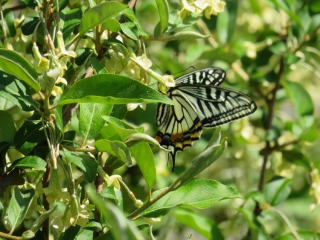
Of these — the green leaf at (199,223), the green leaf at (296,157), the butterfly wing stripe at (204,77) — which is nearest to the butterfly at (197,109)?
the butterfly wing stripe at (204,77)

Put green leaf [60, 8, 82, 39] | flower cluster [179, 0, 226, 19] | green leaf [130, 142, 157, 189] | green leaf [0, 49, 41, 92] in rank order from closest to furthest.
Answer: green leaf [0, 49, 41, 92]
green leaf [130, 142, 157, 189]
green leaf [60, 8, 82, 39]
flower cluster [179, 0, 226, 19]

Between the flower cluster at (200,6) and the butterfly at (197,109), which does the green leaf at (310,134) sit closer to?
the butterfly at (197,109)

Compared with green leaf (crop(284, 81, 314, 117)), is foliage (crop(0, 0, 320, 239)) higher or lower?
higher

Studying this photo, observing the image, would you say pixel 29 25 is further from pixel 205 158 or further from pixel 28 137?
pixel 205 158

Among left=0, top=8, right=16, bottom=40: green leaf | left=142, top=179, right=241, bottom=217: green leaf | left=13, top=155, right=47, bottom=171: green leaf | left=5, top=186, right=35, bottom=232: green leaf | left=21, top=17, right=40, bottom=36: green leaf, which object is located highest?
left=21, top=17, right=40, bottom=36: green leaf

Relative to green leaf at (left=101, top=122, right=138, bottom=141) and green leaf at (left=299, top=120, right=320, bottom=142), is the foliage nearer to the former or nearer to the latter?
green leaf at (left=101, top=122, right=138, bottom=141)

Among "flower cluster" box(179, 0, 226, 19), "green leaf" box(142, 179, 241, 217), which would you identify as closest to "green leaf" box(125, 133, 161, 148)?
"green leaf" box(142, 179, 241, 217)

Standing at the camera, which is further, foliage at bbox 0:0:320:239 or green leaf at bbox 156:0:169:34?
green leaf at bbox 156:0:169:34
